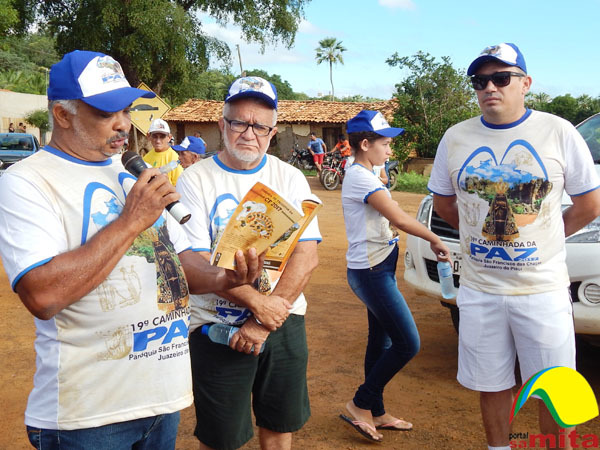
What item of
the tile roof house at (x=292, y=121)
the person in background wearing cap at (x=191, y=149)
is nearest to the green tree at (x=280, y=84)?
the tile roof house at (x=292, y=121)

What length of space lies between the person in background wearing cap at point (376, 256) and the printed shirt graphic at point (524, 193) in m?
0.75

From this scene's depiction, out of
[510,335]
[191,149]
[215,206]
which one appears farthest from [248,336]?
[191,149]

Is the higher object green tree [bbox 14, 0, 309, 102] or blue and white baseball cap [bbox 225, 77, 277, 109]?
green tree [bbox 14, 0, 309, 102]

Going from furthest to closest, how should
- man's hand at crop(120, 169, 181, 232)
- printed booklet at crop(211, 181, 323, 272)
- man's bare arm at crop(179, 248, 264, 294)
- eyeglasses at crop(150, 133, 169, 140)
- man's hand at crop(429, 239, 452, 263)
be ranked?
eyeglasses at crop(150, 133, 169, 140)
man's hand at crop(429, 239, 452, 263)
man's bare arm at crop(179, 248, 264, 294)
printed booklet at crop(211, 181, 323, 272)
man's hand at crop(120, 169, 181, 232)

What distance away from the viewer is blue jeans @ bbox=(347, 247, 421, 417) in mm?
3826

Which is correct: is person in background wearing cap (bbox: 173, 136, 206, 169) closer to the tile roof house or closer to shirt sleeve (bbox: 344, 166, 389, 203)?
shirt sleeve (bbox: 344, 166, 389, 203)

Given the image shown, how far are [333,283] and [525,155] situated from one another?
534 cm

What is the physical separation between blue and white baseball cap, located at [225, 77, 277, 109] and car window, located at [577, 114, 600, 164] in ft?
10.9

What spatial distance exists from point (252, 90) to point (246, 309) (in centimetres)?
97

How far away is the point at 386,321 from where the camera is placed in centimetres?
386

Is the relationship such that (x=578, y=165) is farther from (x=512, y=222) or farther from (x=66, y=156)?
(x=66, y=156)

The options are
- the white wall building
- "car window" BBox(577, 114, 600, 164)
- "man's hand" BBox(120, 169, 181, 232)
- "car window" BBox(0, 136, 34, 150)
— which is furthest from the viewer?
the white wall building

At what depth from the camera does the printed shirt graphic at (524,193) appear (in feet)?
9.56

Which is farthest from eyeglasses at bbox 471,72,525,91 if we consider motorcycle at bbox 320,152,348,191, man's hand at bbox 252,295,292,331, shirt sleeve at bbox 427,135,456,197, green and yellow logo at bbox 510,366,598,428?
motorcycle at bbox 320,152,348,191
